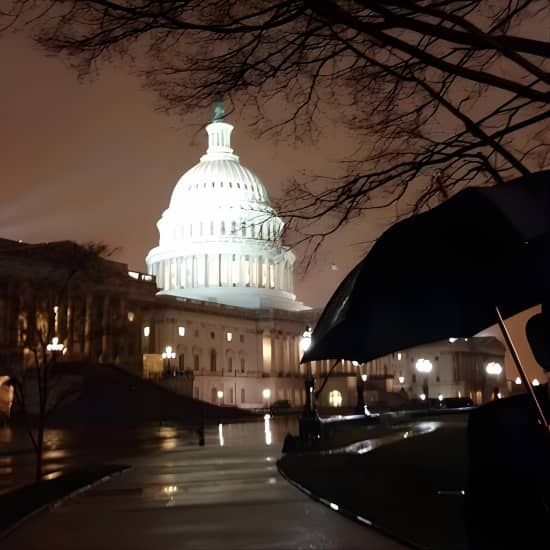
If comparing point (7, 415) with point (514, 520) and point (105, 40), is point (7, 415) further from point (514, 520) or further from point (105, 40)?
point (514, 520)

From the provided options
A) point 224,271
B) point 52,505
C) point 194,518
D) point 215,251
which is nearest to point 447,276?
point 194,518

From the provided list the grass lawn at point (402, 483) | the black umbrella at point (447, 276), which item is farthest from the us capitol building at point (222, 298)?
the black umbrella at point (447, 276)

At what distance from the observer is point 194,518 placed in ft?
43.2

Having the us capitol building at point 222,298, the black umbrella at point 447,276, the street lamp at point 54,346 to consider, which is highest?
the us capitol building at point 222,298

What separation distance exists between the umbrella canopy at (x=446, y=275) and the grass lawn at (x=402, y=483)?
4999 millimetres

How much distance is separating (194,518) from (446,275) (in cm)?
905

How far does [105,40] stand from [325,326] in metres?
6.59

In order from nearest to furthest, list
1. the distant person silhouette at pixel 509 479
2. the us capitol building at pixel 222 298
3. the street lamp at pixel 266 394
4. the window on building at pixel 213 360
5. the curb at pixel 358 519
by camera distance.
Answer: the distant person silhouette at pixel 509 479 → the curb at pixel 358 519 → the us capitol building at pixel 222 298 → the window on building at pixel 213 360 → the street lamp at pixel 266 394

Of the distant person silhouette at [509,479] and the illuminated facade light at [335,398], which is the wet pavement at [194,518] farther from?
the illuminated facade light at [335,398]

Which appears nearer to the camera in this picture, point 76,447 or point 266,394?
point 76,447

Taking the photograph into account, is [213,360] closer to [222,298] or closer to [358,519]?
[222,298]

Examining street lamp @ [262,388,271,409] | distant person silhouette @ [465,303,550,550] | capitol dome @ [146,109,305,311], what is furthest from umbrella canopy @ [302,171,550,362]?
capitol dome @ [146,109,305,311]

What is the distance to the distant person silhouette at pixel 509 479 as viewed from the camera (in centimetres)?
536

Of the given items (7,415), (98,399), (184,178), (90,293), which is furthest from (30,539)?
(184,178)
